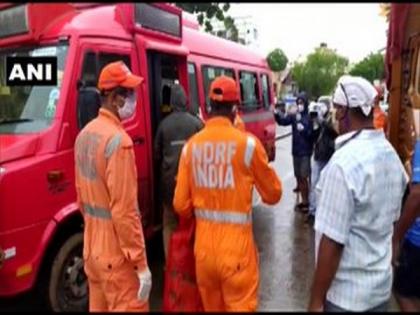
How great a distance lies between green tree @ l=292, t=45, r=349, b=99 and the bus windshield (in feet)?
205

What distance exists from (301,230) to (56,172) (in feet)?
14.4

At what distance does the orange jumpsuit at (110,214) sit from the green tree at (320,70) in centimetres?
6409

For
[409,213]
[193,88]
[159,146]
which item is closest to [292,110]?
[193,88]

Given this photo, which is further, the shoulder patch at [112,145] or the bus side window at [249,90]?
the bus side window at [249,90]

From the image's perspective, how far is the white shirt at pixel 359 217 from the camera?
2.40m

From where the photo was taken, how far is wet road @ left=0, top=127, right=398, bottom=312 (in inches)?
202

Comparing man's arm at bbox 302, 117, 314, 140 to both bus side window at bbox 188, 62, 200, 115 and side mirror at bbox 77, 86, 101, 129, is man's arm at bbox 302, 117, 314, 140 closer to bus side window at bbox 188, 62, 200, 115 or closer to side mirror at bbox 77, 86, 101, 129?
bus side window at bbox 188, 62, 200, 115

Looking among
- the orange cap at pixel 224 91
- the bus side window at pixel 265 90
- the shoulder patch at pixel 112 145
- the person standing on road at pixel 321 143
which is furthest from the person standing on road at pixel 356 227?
the bus side window at pixel 265 90

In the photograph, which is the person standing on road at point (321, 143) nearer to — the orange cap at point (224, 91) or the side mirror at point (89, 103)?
the side mirror at point (89, 103)

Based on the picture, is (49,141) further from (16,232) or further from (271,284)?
(271,284)

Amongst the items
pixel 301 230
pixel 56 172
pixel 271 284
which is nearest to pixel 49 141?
pixel 56 172

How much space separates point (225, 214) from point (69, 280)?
215cm

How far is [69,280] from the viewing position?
473 cm

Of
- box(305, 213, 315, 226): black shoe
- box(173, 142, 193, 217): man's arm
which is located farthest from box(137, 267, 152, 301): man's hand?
box(305, 213, 315, 226): black shoe
